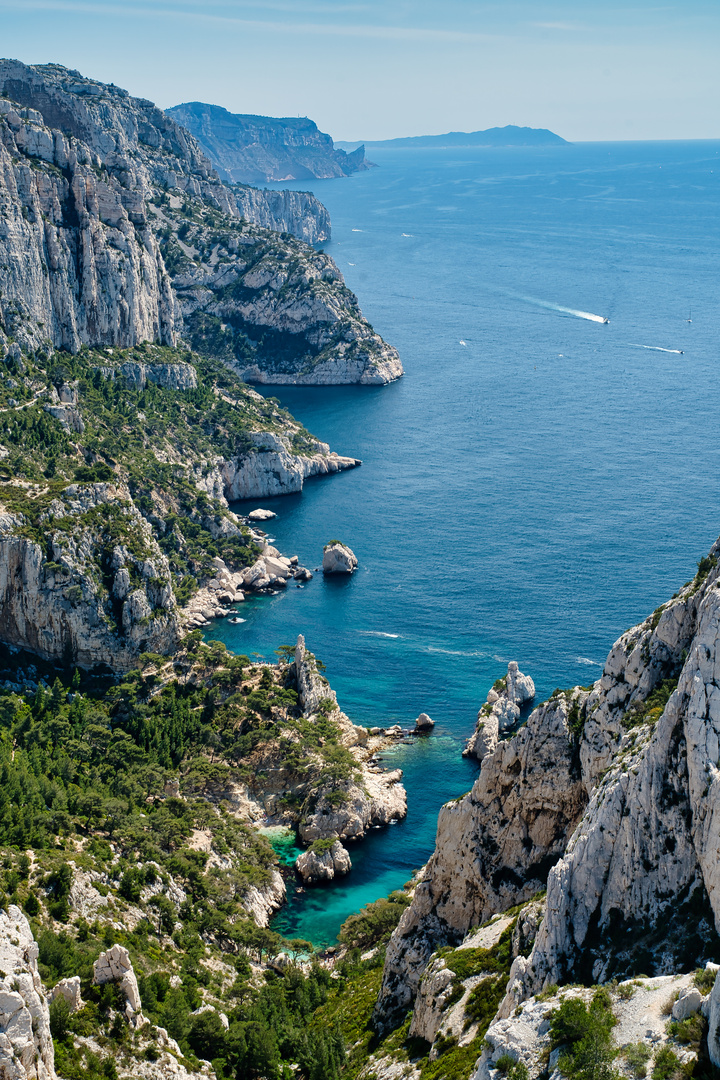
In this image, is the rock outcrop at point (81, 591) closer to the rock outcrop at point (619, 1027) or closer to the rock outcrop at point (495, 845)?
the rock outcrop at point (495, 845)

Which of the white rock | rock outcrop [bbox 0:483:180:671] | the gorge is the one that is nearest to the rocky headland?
the gorge

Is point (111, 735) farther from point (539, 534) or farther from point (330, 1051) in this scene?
point (539, 534)

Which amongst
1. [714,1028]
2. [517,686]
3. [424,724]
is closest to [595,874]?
[714,1028]

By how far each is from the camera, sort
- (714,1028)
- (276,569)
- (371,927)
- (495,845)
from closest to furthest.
Answer: (714,1028) → (495,845) → (371,927) → (276,569)

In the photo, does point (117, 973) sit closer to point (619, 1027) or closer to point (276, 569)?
point (619, 1027)

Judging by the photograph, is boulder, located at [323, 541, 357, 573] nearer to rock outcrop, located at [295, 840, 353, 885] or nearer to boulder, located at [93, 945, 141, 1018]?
rock outcrop, located at [295, 840, 353, 885]

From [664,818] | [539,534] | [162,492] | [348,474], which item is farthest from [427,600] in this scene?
[664,818]

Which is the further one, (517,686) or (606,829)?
(517,686)
